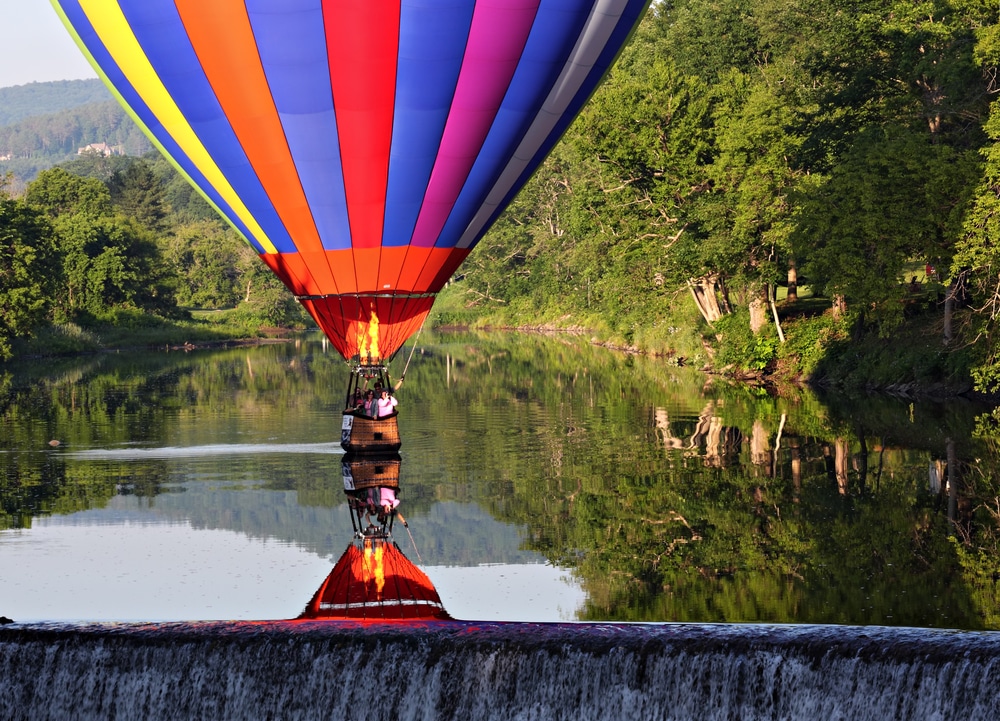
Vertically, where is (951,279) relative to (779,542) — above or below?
above

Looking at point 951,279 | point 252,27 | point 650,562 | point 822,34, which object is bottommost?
point 650,562

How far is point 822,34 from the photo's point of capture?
43.0 metres

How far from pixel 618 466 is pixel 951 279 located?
1035 cm

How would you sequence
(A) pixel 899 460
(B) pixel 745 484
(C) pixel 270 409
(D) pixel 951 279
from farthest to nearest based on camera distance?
1. (C) pixel 270 409
2. (D) pixel 951 279
3. (A) pixel 899 460
4. (B) pixel 745 484

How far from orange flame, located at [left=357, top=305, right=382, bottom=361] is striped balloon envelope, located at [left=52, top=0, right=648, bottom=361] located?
0.08 metres

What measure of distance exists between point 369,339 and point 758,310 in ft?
80.5

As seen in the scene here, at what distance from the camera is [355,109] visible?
19.0 m

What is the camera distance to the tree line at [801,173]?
30688 millimetres

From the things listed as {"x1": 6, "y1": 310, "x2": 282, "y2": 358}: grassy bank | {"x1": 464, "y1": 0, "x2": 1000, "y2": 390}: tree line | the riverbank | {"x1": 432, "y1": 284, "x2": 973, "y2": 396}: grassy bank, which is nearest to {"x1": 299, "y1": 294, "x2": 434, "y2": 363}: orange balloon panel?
{"x1": 464, "y1": 0, "x2": 1000, "y2": 390}: tree line

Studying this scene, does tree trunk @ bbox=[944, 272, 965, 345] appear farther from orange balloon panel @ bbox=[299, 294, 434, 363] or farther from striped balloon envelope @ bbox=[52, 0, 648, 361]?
orange balloon panel @ bbox=[299, 294, 434, 363]

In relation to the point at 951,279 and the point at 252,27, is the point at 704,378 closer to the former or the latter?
the point at 951,279

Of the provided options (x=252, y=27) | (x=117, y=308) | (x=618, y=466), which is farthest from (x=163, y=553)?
(x=117, y=308)

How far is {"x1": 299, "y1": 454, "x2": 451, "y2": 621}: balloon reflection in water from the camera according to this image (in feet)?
48.1

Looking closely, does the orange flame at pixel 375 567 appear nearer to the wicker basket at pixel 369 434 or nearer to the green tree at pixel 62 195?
the wicker basket at pixel 369 434
